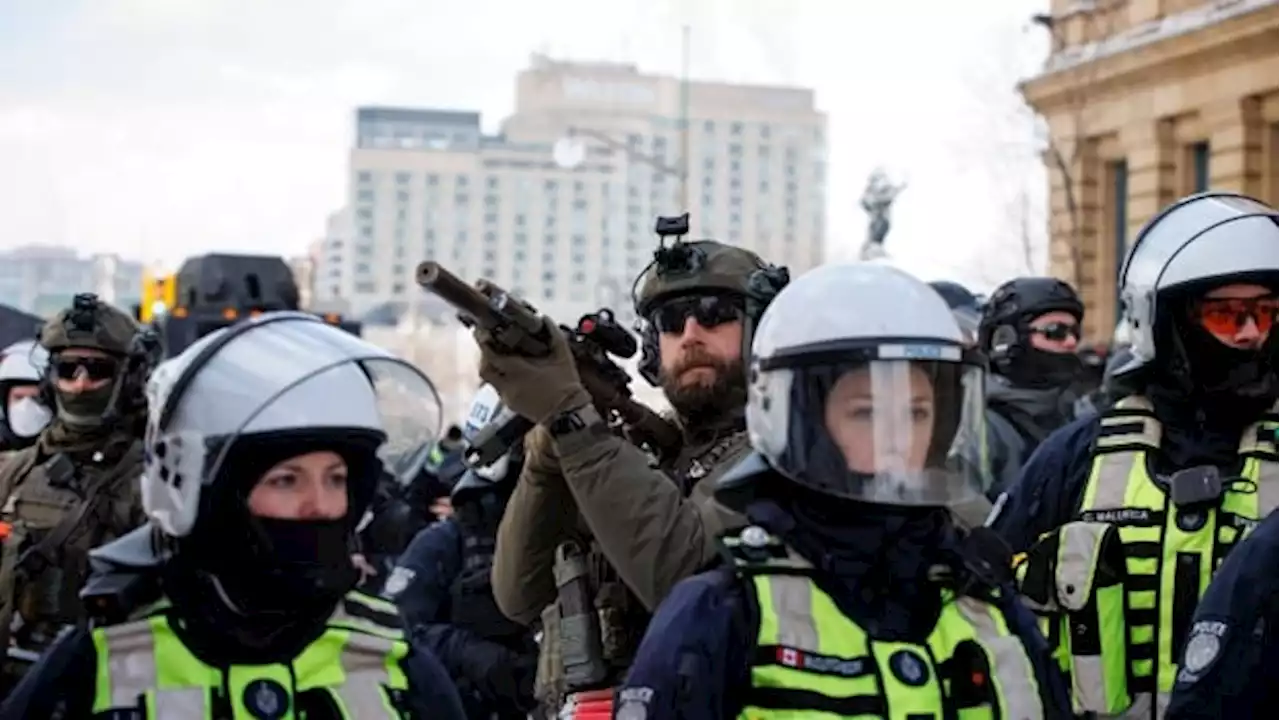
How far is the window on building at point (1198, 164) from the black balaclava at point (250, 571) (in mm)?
20419

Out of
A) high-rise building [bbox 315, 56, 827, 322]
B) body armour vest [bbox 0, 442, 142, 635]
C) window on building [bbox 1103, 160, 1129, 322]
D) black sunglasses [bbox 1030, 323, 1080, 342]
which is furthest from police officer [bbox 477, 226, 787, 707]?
high-rise building [bbox 315, 56, 827, 322]

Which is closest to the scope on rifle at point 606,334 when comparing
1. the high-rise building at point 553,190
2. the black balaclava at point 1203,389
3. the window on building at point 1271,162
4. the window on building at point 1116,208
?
the black balaclava at point 1203,389

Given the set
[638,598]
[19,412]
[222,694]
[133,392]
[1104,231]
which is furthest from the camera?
[1104,231]

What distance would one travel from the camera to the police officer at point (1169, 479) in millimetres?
4812

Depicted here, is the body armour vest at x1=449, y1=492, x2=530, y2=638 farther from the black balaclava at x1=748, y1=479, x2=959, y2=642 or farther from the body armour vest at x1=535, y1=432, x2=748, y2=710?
the black balaclava at x1=748, y1=479, x2=959, y2=642

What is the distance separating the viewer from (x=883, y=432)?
346 cm

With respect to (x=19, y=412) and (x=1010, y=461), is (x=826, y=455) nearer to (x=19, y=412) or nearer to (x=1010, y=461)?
(x=1010, y=461)

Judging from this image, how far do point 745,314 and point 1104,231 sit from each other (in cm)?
2173

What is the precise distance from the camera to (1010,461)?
7270 millimetres

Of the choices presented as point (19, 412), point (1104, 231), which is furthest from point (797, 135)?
point (19, 412)

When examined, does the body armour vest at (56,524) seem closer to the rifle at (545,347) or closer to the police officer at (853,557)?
the rifle at (545,347)

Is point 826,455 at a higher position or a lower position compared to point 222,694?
higher

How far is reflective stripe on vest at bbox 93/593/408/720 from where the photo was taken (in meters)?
3.21

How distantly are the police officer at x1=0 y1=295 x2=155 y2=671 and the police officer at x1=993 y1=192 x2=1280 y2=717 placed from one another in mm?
2909
